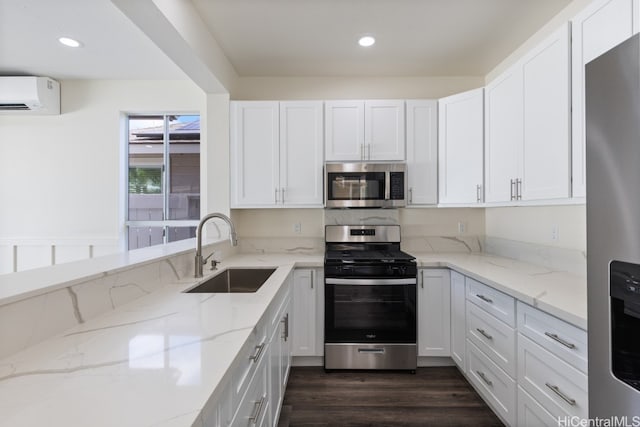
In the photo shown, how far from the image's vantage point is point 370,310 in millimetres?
2408

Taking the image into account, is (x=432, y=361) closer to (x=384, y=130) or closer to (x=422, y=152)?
(x=422, y=152)

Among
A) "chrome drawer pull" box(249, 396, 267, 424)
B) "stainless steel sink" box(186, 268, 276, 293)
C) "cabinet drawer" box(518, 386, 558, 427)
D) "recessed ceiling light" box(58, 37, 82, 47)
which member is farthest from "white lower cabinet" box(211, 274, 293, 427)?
"recessed ceiling light" box(58, 37, 82, 47)

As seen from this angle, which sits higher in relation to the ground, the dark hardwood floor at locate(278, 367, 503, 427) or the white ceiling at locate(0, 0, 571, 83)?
the white ceiling at locate(0, 0, 571, 83)

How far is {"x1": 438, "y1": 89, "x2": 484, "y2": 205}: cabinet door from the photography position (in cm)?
244

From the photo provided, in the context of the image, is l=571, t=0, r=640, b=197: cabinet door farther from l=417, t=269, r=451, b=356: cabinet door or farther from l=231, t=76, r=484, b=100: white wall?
l=231, t=76, r=484, b=100: white wall

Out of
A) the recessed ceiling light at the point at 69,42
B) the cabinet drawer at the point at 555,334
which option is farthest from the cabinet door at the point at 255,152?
the cabinet drawer at the point at 555,334

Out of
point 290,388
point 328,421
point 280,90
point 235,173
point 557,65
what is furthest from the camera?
point 280,90

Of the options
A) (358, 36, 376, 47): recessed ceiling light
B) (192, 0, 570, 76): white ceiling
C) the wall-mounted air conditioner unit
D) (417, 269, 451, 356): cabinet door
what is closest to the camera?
(192, 0, 570, 76): white ceiling

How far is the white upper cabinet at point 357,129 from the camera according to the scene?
108 inches

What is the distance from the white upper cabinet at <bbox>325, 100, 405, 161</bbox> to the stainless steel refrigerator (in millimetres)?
1870

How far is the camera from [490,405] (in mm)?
1915

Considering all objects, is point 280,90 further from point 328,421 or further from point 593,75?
point 328,421

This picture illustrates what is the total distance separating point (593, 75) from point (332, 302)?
6.62 feet

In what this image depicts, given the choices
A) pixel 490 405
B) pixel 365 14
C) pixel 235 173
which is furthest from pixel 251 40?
pixel 490 405
